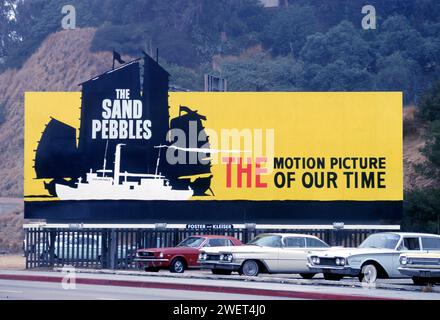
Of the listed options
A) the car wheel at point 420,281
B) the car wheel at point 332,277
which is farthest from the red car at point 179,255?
the car wheel at point 420,281

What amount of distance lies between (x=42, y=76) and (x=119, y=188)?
7086 centimetres

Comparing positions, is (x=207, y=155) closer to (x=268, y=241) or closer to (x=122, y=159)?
(x=122, y=159)

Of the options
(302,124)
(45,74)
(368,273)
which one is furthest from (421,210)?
(45,74)

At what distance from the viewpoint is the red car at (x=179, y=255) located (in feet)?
105

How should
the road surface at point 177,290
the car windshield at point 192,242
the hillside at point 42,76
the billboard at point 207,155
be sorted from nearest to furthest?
the road surface at point 177,290
the car windshield at point 192,242
the billboard at point 207,155
the hillside at point 42,76

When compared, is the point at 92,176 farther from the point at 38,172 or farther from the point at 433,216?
the point at 433,216

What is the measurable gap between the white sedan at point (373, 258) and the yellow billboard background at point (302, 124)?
7216mm

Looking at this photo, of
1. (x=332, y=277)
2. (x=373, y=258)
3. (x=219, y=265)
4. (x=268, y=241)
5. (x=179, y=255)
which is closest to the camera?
(x=373, y=258)

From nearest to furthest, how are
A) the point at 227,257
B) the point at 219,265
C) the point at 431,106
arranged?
the point at 227,257, the point at 219,265, the point at 431,106

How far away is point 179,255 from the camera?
32.1 metres

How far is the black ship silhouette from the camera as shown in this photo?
34.7m

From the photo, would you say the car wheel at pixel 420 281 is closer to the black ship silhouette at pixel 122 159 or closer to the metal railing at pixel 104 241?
the metal railing at pixel 104 241

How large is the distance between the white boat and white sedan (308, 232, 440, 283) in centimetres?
883
